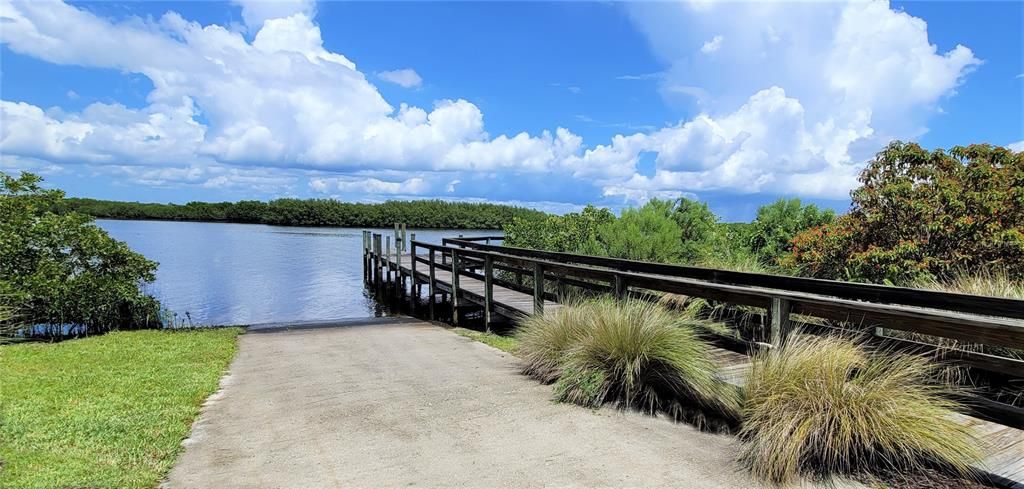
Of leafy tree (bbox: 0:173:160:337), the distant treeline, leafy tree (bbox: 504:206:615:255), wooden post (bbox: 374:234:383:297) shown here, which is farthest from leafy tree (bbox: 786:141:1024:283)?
the distant treeline

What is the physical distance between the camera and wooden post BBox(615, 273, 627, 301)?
19.9 feet

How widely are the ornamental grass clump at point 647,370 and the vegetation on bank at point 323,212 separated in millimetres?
56742

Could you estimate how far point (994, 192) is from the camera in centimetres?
762

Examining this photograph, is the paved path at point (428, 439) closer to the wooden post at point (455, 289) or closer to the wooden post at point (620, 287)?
the wooden post at point (620, 287)

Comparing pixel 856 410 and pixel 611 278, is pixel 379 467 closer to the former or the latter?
pixel 856 410

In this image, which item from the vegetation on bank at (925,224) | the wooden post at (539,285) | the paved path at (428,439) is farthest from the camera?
the wooden post at (539,285)

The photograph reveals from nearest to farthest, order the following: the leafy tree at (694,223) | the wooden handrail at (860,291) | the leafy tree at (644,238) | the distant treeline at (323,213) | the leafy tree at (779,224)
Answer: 1. the wooden handrail at (860,291)
2. the leafy tree at (779,224)
3. the leafy tree at (644,238)
4. the leafy tree at (694,223)
5. the distant treeline at (323,213)

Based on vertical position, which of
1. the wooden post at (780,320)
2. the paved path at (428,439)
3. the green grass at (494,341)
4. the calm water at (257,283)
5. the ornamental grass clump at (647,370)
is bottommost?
the calm water at (257,283)

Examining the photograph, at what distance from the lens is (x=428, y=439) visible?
4.10 m

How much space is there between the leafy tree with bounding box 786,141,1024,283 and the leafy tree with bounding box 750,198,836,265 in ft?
13.9

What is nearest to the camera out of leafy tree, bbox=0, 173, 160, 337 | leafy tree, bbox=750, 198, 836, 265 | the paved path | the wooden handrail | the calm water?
the paved path

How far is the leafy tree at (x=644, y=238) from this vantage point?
1420 cm

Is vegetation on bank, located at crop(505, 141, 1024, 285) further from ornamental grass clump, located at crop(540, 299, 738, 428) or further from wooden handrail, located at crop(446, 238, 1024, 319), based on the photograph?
ornamental grass clump, located at crop(540, 299, 738, 428)

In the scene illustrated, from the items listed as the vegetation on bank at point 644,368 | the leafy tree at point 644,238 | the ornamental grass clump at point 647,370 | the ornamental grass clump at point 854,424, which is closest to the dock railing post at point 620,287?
the vegetation on bank at point 644,368
